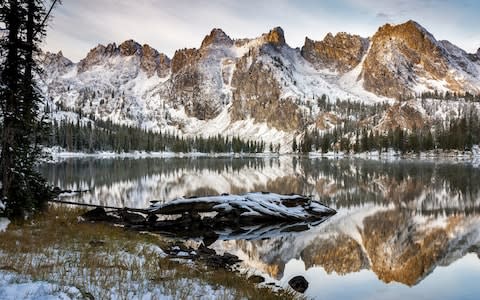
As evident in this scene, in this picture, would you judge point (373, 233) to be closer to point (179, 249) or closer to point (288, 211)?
point (288, 211)

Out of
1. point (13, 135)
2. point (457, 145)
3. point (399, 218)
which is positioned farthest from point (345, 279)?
point (457, 145)

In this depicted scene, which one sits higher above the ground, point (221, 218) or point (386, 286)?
point (221, 218)

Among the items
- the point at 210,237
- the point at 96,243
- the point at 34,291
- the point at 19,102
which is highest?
the point at 19,102

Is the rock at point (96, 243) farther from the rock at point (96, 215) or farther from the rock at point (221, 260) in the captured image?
the rock at point (96, 215)

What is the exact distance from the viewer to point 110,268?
490 inches

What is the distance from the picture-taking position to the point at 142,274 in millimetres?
12258

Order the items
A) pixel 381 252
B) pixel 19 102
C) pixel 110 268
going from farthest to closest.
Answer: pixel 19 102, pixel 381 252, pixel 110 268

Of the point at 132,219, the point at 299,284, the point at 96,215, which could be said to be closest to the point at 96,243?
the point at 299,284

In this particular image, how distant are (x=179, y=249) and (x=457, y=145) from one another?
185 m

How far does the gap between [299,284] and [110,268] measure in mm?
6558

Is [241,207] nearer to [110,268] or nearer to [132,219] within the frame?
[132,219]

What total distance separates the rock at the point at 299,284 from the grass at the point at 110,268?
1888 mm

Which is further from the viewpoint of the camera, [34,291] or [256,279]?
[256,279]

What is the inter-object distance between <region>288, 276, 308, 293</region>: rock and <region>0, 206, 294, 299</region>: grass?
1.89 meters
